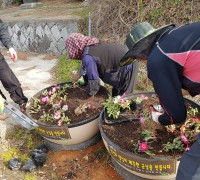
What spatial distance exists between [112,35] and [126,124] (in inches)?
142

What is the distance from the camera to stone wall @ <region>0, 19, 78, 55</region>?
7523 millimetres

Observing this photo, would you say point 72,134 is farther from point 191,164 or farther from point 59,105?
point 191,164

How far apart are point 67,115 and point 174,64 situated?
6.64ft

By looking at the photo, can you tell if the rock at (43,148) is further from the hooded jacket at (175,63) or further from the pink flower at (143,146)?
the hooded jacket at (175,63)

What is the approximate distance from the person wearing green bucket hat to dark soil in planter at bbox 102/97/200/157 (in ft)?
2.06

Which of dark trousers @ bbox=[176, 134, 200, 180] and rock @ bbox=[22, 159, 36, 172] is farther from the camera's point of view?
rock @ bbox=[22, 159, 36, 172]

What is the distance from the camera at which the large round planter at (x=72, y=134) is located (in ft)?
10.3

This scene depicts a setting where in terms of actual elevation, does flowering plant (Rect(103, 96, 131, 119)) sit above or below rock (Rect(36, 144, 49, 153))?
above

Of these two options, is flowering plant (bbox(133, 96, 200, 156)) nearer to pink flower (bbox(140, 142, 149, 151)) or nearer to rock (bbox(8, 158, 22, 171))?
pink flower (bbox(140, 142, 149, 151))

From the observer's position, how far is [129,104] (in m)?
3.11

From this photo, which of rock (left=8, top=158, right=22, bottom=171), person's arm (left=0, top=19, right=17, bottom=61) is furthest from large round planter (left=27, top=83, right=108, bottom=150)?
person's arm (left=0, top=19, right=17, bottom=61)

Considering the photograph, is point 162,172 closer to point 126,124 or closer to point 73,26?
point 126,124

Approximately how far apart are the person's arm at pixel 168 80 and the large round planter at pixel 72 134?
155cm

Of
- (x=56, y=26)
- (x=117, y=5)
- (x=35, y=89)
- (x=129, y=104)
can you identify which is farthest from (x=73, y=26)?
(x=129, y=104)
